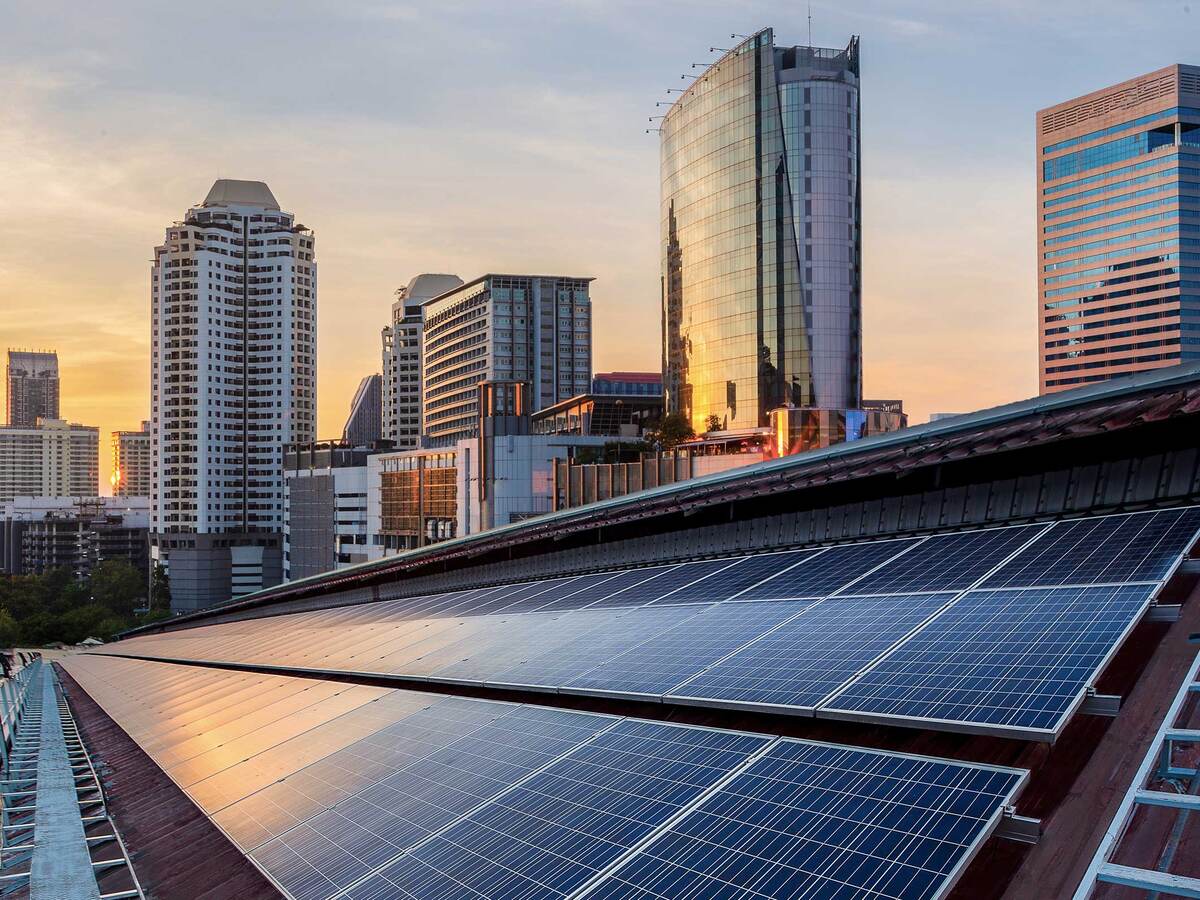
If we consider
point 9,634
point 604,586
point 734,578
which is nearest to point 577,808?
point 734,578

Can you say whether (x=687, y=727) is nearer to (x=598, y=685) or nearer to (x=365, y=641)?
(x=598, y=685)

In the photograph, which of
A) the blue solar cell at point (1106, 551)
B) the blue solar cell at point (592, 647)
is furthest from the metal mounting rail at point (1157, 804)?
the blue solar cell at point (592, 647)

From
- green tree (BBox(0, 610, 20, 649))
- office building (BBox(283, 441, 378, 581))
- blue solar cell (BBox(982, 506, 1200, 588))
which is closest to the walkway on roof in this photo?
blue solar cell (BBox(982, 506, 1200, 588))

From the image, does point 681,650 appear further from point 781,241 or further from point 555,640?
point 781,241

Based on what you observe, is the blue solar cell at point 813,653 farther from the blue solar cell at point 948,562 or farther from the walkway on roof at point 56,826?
the walkway on roof at point 56,826

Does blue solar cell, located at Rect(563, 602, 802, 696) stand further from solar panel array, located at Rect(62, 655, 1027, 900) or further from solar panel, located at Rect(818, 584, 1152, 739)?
solar panel, located at Rect(818, 584, 1152, 739)

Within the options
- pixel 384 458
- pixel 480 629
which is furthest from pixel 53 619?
pixel 480 629
